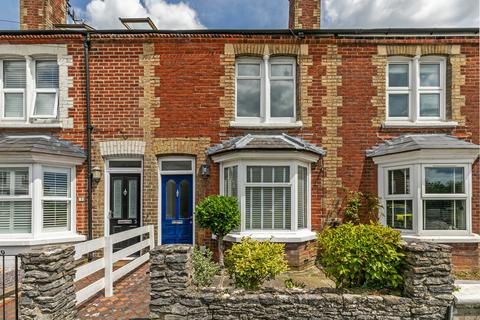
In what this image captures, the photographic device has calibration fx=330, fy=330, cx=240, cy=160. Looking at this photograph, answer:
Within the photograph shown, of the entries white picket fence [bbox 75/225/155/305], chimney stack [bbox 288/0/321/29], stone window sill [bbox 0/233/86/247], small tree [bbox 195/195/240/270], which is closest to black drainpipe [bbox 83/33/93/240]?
stone window sill [bbox 0/233/86/247]

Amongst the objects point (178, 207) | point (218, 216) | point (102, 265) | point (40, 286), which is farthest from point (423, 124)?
→ point (40, 286)

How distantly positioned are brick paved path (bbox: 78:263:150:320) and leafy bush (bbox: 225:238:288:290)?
161 centimetres

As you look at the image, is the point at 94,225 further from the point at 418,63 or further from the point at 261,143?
the point at 418,63

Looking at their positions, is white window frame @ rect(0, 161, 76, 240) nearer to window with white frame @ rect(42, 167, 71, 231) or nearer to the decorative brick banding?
window with white frame @ rect(42, 167, 71, 231)

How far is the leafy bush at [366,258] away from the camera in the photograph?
5.08 m

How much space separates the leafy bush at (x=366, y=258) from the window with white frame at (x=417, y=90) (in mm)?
5056

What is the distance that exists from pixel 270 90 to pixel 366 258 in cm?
559

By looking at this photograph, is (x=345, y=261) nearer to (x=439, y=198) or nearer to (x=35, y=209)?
(x=439, y=198)

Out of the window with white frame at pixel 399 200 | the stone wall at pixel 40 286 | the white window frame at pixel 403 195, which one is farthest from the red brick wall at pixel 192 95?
the stone wall at pixel 40 286

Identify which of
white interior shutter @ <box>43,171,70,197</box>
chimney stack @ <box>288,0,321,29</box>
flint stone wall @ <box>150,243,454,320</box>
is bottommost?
flint stone wall @ <box>150,243,454,320</box>

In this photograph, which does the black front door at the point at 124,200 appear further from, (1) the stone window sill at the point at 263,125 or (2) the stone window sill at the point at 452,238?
(2) the stone window sill at the point at 452,238

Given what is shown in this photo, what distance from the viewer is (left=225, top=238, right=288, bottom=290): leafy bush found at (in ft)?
16.9

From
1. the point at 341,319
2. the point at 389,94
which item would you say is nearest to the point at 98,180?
the point at 341,319

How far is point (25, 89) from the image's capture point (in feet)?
29.6
